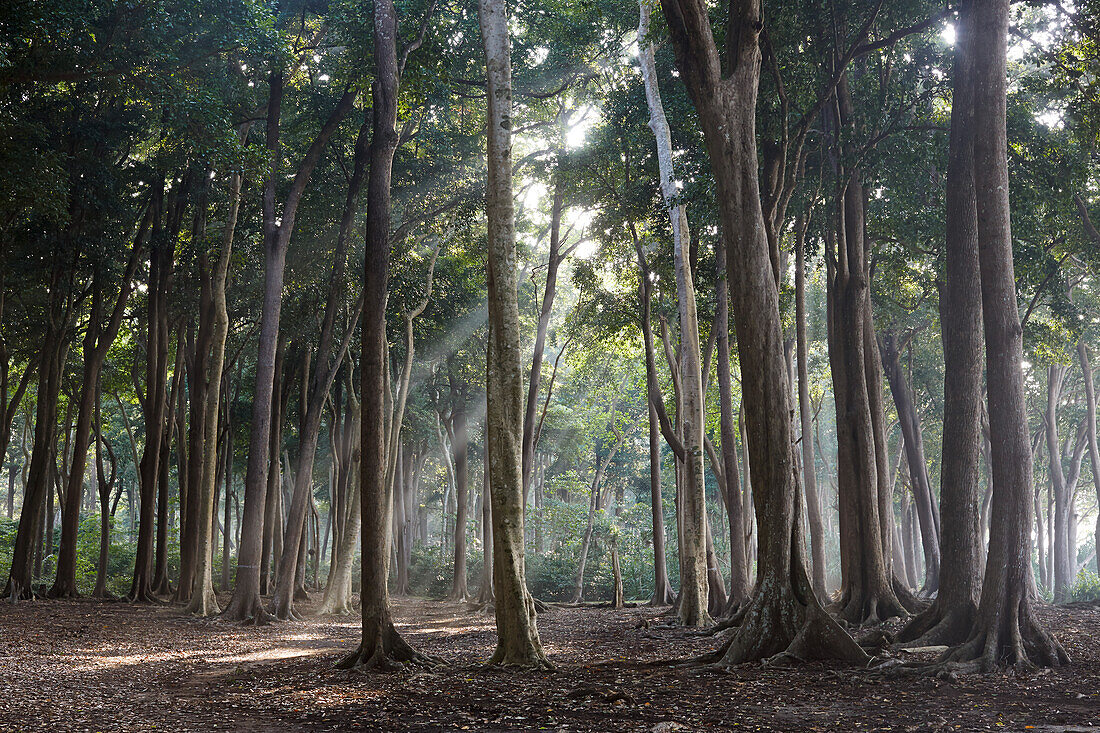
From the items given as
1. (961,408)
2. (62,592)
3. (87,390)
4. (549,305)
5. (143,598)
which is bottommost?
(143,598)

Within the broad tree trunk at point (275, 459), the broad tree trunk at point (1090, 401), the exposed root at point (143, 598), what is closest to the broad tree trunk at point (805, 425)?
the broad tree trunk at point (1090, 401)

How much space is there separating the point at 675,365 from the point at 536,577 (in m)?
14.8

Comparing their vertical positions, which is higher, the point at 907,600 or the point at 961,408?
the point at 961,408

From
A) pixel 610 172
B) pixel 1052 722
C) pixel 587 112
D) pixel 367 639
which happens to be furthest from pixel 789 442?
pixel 587 112

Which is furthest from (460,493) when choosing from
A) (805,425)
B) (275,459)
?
(805,425)

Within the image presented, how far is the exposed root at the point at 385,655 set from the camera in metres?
8.70

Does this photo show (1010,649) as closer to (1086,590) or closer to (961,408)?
(961,408)

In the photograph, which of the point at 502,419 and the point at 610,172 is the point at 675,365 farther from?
the point at 502,419

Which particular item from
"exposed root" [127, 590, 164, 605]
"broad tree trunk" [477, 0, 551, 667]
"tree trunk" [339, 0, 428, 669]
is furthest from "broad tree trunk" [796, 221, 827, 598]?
"exposed root" [127, 590, 164, 605]

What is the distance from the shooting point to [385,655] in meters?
8.73

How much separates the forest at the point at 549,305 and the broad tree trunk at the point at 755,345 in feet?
0.13

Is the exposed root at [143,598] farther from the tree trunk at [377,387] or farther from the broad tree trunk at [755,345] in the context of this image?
the broad tree trunk at [755,345]

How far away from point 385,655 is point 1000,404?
6.97m

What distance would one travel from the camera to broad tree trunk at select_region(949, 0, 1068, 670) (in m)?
7.32
